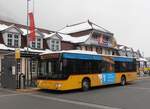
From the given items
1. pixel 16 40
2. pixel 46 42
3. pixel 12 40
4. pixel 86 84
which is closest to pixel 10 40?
pixel 12 40

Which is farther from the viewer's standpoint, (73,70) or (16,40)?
(16,40)

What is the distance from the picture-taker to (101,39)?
5128 centimetres

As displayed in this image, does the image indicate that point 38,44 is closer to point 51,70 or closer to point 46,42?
point 46,42

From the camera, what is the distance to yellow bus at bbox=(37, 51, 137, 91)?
18.6 meters

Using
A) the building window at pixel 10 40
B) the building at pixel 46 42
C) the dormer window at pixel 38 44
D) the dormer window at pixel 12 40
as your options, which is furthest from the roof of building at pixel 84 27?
the building window at pixel 10 40

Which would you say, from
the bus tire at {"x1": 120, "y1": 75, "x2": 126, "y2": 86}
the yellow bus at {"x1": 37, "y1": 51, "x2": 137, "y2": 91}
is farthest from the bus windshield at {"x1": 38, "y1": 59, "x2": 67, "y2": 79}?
the bus tire at {"x1": 120, "y1": 75, "x2": 126, "y2": 86}

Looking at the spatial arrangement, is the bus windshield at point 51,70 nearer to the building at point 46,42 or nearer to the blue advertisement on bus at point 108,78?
the building at point 46,42

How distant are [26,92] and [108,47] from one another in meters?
35.0

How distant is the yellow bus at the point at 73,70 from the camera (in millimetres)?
18630

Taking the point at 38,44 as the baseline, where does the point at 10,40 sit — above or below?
above

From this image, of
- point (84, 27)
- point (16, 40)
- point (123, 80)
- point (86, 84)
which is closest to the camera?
point (86, 84)

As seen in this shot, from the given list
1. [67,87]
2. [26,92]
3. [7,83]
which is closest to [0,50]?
[7,83]

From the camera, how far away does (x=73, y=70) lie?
19.4 meters

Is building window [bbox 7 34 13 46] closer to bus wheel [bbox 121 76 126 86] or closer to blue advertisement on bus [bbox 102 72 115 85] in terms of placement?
bus wheel [bbox 121 76 126 86]
